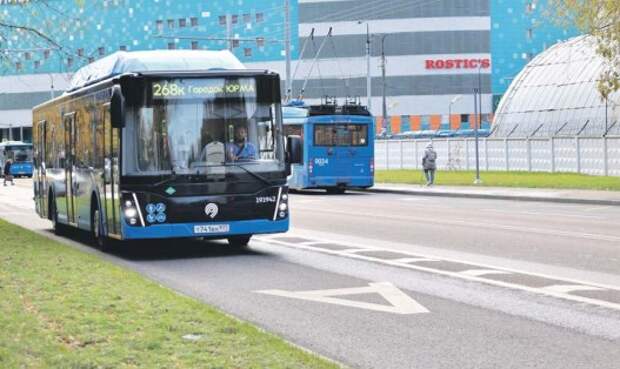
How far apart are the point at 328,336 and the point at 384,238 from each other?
10.5 meters

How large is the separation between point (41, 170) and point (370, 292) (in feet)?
46.8

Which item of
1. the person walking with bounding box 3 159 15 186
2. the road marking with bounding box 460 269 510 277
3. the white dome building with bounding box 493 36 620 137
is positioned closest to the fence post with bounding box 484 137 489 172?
the white dome building with bounding box 493 36 620 137

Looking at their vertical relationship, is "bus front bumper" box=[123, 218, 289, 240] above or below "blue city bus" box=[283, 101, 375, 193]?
below

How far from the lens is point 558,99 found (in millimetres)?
68625

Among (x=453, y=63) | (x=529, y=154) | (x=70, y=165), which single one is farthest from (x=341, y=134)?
(x=453, y=63)

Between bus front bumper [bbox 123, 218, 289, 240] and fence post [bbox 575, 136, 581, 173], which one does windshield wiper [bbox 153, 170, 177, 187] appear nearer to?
bus front bumper [bbox 123, 218, 289, 240]

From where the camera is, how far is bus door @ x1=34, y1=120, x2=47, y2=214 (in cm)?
2447

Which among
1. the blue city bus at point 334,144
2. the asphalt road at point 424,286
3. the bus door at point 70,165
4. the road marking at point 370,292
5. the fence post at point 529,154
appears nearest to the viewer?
the asphalt road at point 424,286

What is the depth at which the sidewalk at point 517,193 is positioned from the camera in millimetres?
32969

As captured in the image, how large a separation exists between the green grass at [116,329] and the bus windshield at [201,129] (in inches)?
134

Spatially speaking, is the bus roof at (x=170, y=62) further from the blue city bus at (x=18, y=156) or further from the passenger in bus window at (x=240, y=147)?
the blue city bus at (x=18, y=156)

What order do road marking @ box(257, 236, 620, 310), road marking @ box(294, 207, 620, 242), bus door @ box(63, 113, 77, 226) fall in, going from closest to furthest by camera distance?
road marking @ box(257, 236, 620, 310) < road marking @ box(294, 207, 620, 242) < bus door @ box(63, 113, 77, 226)

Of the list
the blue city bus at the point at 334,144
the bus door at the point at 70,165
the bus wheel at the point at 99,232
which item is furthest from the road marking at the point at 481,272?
the blue city bus at the point at 334,144

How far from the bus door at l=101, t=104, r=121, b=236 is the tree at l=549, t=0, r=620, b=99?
1807 centimetres
